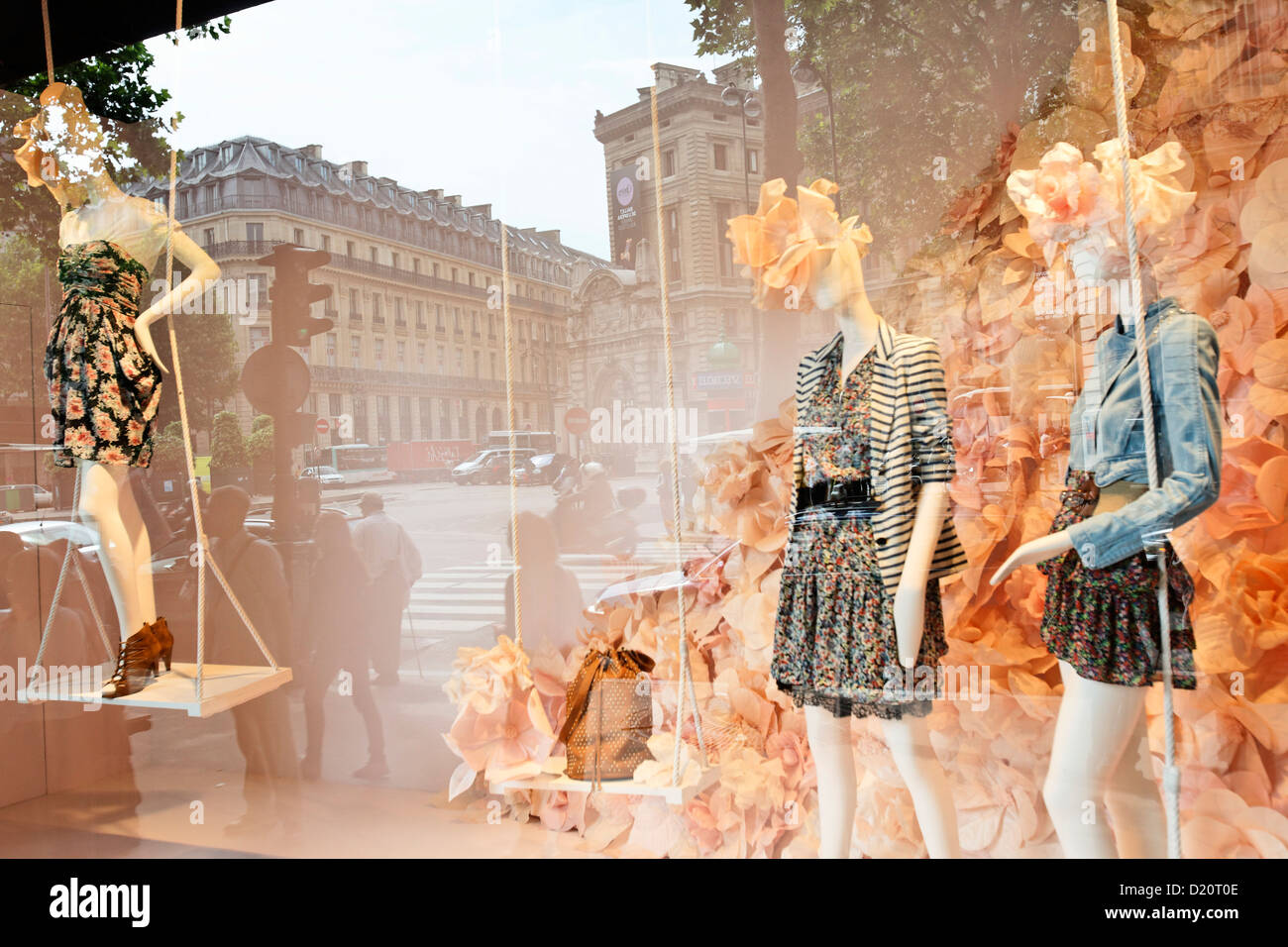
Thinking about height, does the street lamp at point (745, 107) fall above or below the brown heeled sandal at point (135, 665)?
above

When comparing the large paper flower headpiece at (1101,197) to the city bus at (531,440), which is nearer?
the large paper flower headpiece at (1101,197)

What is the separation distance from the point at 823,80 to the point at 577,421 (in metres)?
1.28

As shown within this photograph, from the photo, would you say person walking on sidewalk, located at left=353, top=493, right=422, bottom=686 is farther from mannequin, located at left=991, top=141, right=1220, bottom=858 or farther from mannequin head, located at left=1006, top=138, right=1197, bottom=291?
mannequin head, located at left=1006, top=138, right=1197, bottom=291

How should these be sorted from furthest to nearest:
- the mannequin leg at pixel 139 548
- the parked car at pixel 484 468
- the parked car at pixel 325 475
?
the parked car at pixel 325 475 → the parked car at pixel 484 468 → the mannequin leg at pixel 139 548

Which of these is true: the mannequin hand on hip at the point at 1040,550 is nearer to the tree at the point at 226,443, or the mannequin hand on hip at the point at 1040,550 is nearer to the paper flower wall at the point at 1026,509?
the paper flower wall at the point at 1026,509

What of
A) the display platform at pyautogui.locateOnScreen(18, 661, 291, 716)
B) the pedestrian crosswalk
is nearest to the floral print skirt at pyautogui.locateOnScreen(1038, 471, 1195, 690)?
the pedestrian crosswalk

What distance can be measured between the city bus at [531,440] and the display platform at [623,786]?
117 cm

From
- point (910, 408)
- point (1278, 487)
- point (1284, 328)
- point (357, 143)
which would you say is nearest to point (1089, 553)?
point (910, 408)

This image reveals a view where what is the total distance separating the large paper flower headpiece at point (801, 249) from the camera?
2.01m

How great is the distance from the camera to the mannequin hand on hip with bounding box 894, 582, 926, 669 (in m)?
1.81

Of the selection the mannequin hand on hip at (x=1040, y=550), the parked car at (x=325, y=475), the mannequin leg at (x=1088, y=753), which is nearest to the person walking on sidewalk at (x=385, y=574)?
the parked car at (x=325, y=475)

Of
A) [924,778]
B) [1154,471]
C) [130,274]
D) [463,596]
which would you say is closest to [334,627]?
[463,596]

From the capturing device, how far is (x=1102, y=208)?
1850 millimetres

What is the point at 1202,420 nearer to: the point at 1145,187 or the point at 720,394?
the point at 1145,187
